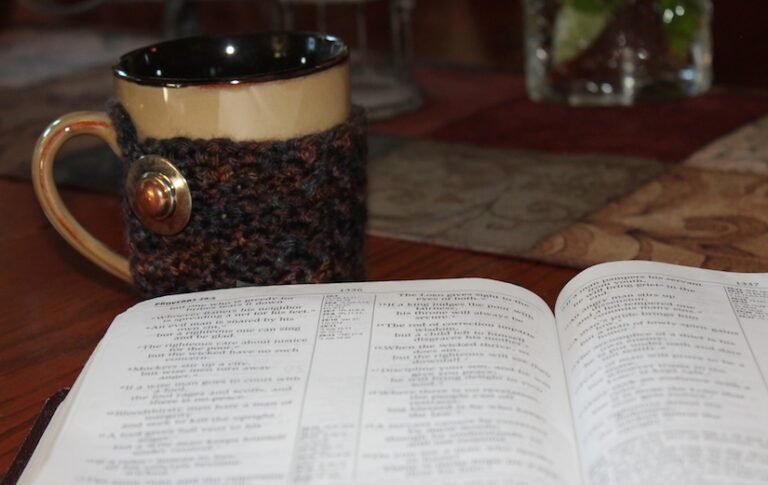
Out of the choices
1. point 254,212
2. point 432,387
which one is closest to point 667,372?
point 432,387

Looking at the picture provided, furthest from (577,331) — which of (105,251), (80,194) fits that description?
(80,194)

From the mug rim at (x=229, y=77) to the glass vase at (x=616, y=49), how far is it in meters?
0.40

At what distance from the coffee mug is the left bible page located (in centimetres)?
3

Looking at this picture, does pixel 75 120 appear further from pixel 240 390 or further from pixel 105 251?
pixel 240 390

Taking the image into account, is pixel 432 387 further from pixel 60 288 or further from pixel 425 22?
pixel 425 22

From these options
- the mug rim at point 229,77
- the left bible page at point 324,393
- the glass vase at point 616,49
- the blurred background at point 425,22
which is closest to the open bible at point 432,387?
the left bible page at point 324,393

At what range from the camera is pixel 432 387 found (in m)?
0.41

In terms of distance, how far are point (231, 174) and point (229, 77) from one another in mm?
67

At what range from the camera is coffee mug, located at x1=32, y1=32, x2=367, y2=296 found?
0.48 meters

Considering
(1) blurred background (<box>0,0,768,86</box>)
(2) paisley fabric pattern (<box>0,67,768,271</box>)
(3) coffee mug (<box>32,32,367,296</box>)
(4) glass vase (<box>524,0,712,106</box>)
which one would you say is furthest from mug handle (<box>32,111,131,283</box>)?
(1) blurred background (<box>0,0,768,86</box>)

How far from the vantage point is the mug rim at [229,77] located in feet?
1.55

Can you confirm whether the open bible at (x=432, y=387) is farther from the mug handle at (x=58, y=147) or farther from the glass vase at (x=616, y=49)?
the glass vase at (x=616, y=49)

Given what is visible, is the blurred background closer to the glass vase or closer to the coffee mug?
the glass vase

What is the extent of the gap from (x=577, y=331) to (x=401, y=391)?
95 millimetres
